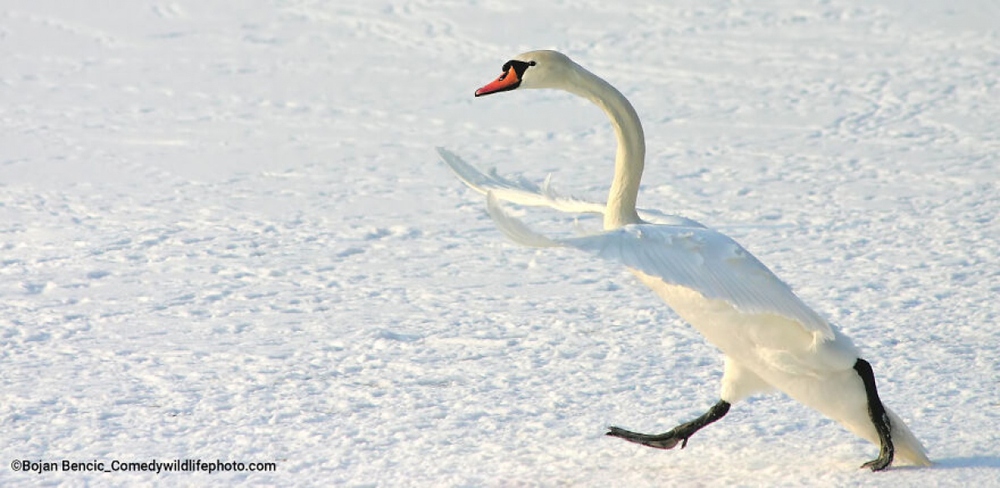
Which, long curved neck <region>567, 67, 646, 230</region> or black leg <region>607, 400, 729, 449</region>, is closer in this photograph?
long curved neck <region>567, 67, 646, 230</region>

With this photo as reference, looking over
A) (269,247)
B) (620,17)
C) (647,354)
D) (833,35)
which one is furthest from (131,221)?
(833,35)

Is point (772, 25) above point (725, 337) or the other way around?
above

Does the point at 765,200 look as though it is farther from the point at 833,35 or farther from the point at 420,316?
the point at 833,35

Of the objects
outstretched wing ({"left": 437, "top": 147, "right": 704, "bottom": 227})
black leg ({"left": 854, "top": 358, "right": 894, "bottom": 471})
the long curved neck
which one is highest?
the long curved neck

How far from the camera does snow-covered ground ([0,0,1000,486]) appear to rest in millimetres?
3523

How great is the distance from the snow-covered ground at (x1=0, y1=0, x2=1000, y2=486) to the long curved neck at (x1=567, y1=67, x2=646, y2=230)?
0.63 metres

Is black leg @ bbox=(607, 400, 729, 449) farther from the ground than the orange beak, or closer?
closer

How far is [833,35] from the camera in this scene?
8039mm

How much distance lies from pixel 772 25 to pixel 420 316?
4.52m

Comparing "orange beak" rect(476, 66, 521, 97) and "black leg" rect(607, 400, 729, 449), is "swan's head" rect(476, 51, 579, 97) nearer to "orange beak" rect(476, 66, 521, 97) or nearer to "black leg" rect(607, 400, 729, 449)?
"orange beak" rect(476, 66, 521, 97)

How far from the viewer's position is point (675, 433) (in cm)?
341

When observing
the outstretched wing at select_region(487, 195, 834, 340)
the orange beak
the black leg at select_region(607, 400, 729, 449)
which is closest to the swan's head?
the orange beak

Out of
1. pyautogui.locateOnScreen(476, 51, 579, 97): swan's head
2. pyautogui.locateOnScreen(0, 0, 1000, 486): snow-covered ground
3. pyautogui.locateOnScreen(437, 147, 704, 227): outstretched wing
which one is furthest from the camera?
→ pyautogui.locateOnScreen(437, 147, 704, 227): outstretched wing

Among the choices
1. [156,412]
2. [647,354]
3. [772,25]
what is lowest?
[156,412]
